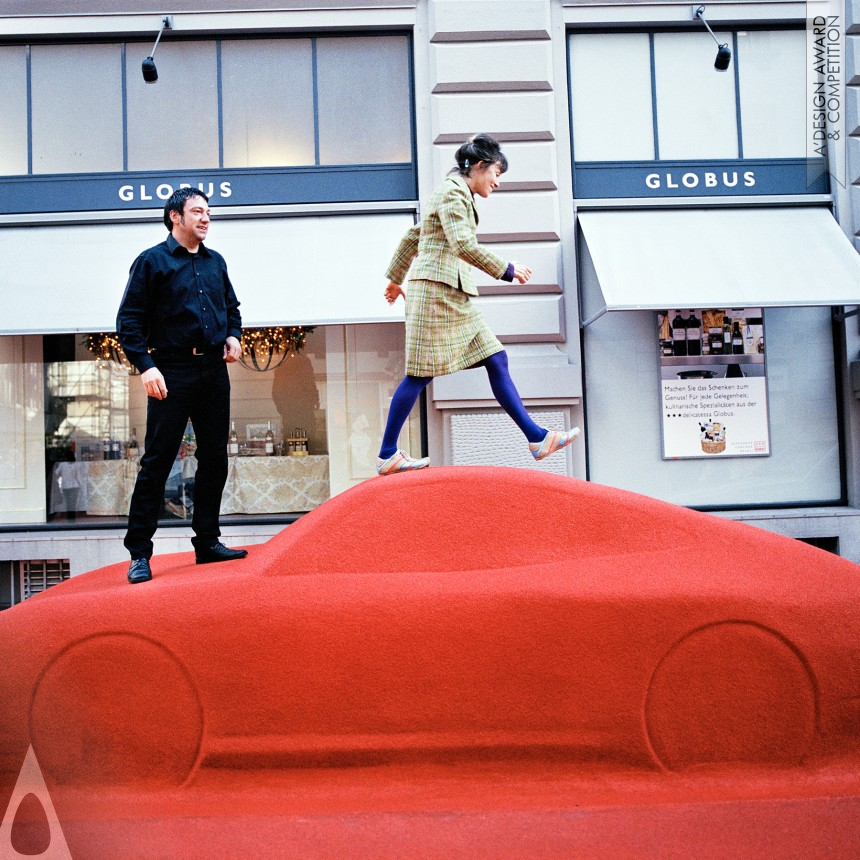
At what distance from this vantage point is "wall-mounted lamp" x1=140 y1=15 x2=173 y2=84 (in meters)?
6.63

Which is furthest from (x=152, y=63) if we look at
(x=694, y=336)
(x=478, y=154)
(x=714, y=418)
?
(x=714, y=418)

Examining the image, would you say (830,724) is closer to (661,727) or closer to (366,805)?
(661,727)

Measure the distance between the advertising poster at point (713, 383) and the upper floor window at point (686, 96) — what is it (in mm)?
1718

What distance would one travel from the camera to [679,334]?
7059 millimetres

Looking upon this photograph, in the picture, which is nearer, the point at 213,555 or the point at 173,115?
the point at 213,555

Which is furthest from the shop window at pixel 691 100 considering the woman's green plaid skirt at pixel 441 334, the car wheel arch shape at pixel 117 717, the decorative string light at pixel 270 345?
the car wheel arch shape at pixel 117 717

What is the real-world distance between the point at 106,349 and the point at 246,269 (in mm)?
1839

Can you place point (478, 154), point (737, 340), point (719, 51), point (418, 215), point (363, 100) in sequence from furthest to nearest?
point (363, 100) < point (737, 340) < point (418, 215) < point (719, 51) < point (478, 154)

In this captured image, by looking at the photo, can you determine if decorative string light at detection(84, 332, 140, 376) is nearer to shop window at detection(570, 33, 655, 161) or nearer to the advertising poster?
shop window at detection(570, 33, 655, 161)

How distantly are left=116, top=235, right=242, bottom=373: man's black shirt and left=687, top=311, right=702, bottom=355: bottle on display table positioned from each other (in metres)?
5.01

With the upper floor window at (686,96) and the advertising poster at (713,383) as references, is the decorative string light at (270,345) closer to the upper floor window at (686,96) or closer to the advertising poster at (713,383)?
the upper floor window at (686,96)

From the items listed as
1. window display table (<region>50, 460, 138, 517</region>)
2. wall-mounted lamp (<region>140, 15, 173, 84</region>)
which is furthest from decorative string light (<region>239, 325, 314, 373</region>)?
wall-mounted lamp (<region>140, 15, 173, 84</region>)

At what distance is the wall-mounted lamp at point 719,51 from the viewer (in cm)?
679

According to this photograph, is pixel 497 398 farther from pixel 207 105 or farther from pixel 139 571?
pixel 207 105
